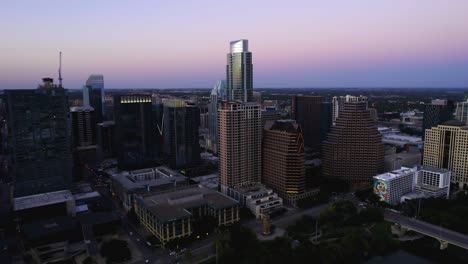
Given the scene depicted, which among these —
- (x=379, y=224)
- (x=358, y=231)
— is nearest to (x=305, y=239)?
(x=358, y=231)

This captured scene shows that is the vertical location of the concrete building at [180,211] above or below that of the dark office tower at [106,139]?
below

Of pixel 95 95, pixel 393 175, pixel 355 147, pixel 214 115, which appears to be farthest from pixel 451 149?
pixel 95 95

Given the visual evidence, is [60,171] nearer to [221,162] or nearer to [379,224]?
[221,162]

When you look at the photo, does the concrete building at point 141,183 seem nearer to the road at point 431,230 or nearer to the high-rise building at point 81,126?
the high-rise building at point 81,126

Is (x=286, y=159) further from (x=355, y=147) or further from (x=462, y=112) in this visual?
(x=462, y=112)

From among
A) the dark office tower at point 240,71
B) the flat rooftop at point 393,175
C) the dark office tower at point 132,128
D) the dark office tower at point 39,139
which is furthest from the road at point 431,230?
the dark office tower at point 132,128

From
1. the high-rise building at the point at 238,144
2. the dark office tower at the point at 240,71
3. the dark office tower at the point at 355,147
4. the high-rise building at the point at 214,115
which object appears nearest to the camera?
the high-rise building at the point at 238,144
